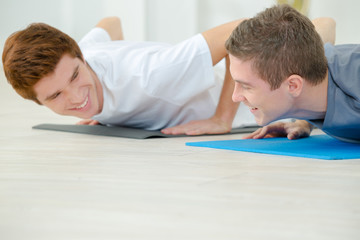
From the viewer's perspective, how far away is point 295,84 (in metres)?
1.55

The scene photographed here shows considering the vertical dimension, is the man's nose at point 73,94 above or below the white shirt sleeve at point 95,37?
below

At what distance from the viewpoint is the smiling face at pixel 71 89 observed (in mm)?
2057

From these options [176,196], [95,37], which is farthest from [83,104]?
[176,196]

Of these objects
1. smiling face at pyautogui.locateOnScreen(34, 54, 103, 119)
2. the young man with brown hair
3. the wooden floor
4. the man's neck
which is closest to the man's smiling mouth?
smiling face at pyautogui.locateOnScreen(34, 54, 103, 119)

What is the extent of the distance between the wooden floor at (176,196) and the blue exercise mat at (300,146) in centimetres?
5

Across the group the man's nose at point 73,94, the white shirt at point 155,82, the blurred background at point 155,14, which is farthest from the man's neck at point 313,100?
the blurred background at point 155,14

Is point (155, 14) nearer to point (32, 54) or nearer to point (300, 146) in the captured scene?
point (32, 54)

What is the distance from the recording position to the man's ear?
1536 mm

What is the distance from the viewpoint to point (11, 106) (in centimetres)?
464

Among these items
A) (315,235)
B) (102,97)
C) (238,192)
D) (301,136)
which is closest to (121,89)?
(102,97)

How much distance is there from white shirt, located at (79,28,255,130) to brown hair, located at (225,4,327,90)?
2.11ft

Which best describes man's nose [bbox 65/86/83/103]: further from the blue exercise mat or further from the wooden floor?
the blue exercise mat

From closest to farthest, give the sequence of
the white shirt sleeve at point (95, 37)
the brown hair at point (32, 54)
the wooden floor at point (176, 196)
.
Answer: the wooden floor at point (176, 196) < the brown hair at point (32, 54) < the white shirt sleeve at point (95, 37)

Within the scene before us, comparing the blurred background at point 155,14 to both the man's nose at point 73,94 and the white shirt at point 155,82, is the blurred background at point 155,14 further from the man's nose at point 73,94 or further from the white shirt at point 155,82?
the man's nose at point 73,94
